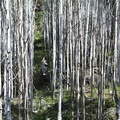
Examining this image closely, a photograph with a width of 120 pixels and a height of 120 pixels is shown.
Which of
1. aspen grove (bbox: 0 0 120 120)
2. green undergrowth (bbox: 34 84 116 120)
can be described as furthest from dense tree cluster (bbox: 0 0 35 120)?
green undergrowth (bbox: 34 84 116 120)

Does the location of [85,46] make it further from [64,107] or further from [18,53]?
[64,107]

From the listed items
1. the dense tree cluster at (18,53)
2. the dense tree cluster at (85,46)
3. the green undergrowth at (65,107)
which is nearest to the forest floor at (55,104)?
the green undergrowth at (65,107)

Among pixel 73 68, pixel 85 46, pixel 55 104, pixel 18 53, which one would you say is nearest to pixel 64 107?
pixel 55 104

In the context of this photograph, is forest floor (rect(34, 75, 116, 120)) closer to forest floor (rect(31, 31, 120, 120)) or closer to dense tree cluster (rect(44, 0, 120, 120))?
forest floor (rect(31, 31, 120, 120))

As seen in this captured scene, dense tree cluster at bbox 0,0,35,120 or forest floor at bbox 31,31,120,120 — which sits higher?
dense tree cluster at bbox 0,0,35,120

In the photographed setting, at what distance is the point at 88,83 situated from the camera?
1274 centimetres

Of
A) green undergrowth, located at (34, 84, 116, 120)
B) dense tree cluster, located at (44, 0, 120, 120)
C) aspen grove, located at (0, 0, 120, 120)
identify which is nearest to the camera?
dense tree cluster, located at (44, 0, 120, 120)

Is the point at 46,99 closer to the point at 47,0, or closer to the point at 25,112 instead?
the point at 25,112

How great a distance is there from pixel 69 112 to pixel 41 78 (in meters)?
5.03

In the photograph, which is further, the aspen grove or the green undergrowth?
the green undergrowth

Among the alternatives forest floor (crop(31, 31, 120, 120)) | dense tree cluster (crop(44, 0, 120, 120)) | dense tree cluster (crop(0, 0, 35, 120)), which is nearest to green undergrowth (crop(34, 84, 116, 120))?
forest floor (crop(31, 31, 120, 120))

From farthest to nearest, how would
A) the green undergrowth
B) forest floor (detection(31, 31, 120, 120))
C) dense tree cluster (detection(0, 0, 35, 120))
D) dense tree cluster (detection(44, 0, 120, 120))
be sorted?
1. forest floor (detection(31, 31, 120, 120))
2. the green undergrowth
3. dense tree cluster (detection(44, 0, 120, 120))
4. dense tree cluster (detection(0, 0, 35, 120))

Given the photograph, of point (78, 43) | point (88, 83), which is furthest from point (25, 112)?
point (88, 83)

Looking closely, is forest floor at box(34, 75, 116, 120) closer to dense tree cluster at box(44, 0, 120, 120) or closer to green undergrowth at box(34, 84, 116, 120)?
green undergrowth at box(34, 84, 116, 120)
